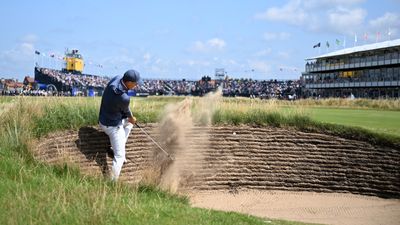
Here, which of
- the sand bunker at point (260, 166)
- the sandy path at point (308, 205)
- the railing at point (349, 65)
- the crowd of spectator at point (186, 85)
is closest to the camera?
the sandy path at point (308, 205)

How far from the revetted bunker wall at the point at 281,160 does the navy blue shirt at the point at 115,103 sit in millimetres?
3544

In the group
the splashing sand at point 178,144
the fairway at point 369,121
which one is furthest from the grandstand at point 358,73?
the splashing sand at point 178,144

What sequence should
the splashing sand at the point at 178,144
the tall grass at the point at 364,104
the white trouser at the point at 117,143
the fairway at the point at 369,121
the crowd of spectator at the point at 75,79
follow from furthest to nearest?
1. the crowd of spectator at the point at 75,79
2. the tall grass at the point at 364,104
3. the fairway at the point at 369,121
4. the splashing sand at the point at 178,144
5. the white trouser at the point at 117,143

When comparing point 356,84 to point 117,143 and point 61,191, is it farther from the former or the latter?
point 61,191

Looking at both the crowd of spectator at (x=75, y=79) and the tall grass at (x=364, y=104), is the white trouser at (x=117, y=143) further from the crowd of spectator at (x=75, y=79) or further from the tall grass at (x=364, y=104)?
the crowd of spectator at (x=75, y=79)

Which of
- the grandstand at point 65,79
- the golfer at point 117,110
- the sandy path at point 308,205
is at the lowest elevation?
the sandy path at point 308,205

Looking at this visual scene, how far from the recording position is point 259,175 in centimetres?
1684

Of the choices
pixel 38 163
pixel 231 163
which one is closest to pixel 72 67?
pixel 231 163

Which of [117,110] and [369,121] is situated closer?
[117,110]

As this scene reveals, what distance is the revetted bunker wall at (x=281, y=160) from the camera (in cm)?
1585

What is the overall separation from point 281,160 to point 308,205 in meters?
2.64

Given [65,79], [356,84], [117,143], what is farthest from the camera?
[356,84]

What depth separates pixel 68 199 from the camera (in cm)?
657

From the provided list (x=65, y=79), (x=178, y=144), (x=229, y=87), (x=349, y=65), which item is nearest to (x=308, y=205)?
(x=178, y=144)
